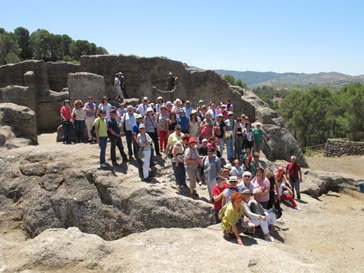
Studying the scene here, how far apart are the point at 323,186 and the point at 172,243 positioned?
8.69 m

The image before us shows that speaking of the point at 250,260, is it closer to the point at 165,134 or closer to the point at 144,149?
the point at 144,149

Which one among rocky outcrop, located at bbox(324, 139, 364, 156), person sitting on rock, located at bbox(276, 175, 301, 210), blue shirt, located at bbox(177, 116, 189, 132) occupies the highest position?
blue shirt, located at bbox(177, 116, 189, 132)

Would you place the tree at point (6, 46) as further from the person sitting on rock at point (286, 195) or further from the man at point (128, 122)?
the person sitting on rock at point (286, 195)

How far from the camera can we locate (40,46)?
52906 millimetres

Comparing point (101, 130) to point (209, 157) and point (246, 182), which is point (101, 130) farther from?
point (246, 182)

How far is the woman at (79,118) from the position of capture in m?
9.65

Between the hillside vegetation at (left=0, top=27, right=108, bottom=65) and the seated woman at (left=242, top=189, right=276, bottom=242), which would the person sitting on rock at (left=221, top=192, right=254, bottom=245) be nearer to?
the seated woman at (left=242, top=189, right=276, bottom=242)

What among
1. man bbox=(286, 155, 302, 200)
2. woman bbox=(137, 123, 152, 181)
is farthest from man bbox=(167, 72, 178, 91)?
woman bbox=(137, 123, 152, 181)

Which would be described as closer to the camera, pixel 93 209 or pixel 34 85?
pixel 93 209

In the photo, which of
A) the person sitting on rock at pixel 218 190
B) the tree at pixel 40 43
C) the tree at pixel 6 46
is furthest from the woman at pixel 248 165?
the tree at pixel 40 43

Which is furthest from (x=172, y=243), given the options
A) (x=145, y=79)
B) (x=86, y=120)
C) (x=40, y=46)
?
(x=40, y=46)

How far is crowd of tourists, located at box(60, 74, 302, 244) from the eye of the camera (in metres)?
→ 6.21

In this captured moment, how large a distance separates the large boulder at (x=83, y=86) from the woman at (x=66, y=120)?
2.18 meters

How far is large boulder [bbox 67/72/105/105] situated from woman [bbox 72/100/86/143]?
247 cm
